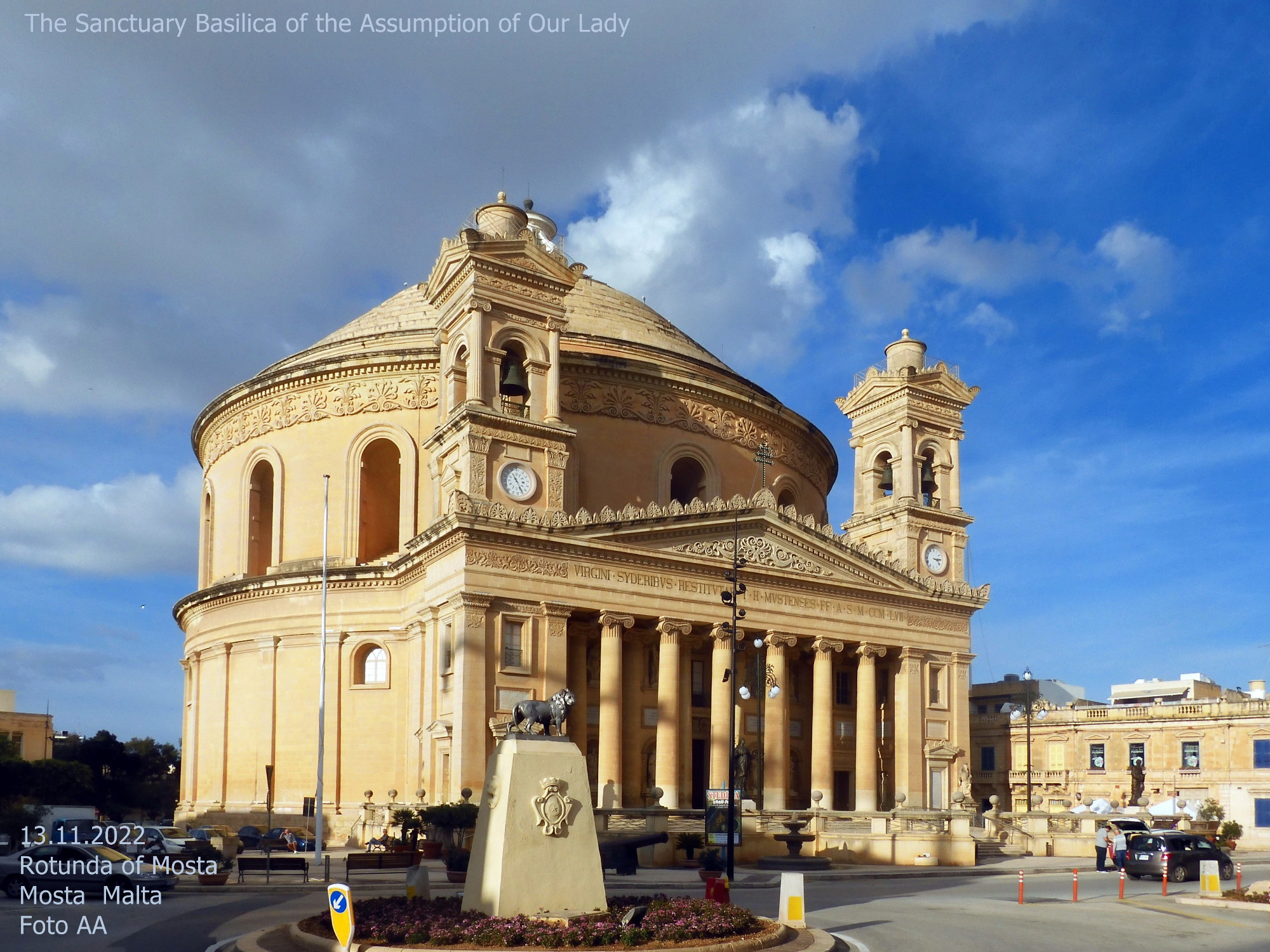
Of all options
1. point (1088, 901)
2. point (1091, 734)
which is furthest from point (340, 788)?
point (1091, 734)

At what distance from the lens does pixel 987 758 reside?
65.3m

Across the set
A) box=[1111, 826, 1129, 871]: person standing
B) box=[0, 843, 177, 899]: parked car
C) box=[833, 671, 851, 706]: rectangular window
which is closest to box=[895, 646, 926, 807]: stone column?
box=[833, 671, 851, 706]: rectangular window

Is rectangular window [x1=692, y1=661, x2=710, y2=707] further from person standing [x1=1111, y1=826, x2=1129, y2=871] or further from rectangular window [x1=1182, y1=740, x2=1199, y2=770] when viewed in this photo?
rectangular window [x1=1182, y1=740, x2=1199, y2=770]

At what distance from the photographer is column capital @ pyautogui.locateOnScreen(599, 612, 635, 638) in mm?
42562

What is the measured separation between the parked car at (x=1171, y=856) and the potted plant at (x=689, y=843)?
11.8 m

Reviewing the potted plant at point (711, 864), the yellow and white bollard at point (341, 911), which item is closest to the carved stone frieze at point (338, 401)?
the potted plant at point (711, 864)

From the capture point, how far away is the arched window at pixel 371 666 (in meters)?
47.3

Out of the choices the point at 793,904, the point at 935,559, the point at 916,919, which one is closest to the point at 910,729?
the point at 935,559

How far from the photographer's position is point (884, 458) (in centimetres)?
5697

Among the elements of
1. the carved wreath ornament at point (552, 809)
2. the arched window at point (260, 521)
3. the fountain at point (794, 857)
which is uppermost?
the arched window at point (260, 521)

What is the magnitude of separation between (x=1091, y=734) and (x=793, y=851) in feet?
99.4

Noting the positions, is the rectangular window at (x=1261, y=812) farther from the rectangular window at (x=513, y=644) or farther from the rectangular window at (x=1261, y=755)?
the rectangular window at (x=513, y=644)

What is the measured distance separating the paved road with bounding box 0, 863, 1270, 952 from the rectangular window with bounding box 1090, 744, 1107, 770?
106 ft

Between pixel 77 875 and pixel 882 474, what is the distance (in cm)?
3822
